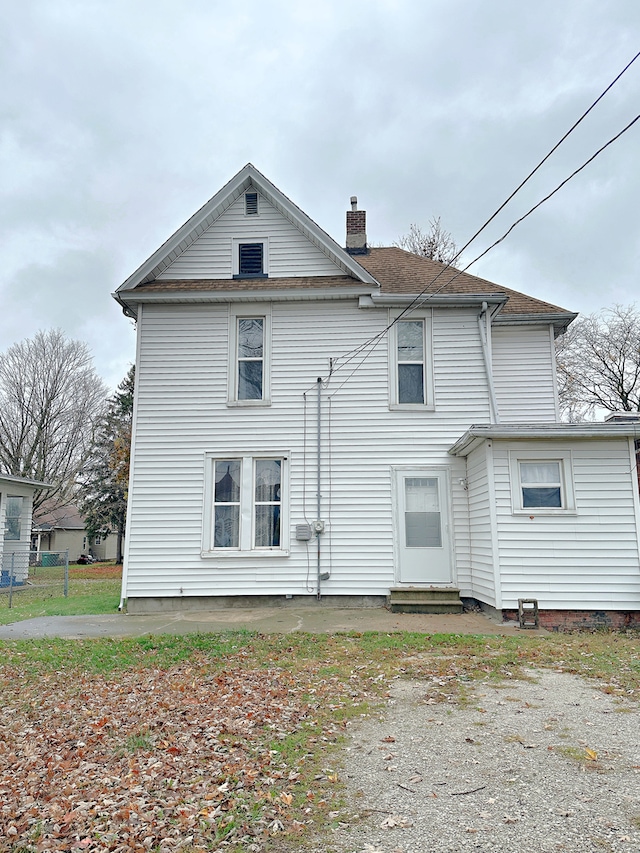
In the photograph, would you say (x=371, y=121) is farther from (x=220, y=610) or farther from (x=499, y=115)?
→ (x=220, y=610)

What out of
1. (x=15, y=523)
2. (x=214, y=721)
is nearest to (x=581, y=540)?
(x=214, y=721)

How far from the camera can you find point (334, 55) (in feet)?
30.7

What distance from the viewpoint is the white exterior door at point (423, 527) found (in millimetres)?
11070

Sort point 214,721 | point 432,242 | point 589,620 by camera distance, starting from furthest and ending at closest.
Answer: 1. point 432,242
2. point 589,620
3. point 214,721

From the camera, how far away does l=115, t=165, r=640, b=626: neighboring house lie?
11156 millimetres

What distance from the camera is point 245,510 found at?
11391mm

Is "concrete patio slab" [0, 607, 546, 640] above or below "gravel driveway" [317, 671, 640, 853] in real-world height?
below

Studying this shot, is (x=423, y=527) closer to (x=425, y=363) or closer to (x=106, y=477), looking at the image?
(x=425, y=363)

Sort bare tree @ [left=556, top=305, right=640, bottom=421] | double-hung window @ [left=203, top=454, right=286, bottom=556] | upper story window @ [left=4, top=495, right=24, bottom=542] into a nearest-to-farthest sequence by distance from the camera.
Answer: double-hung window @ [left=203, top=454, right=286, bottom=556], upper story window @ [left=4, top=495, right=24, bottom=542], bare tree @ [left=556, top=305, right=640, bottom=421]

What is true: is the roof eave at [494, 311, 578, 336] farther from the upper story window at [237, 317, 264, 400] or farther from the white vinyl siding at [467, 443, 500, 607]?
the upper story window at [237, 317, 264, 400]

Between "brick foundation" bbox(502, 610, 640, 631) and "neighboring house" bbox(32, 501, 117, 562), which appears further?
"neighboring house" bbox(32, 501, 117, 562)

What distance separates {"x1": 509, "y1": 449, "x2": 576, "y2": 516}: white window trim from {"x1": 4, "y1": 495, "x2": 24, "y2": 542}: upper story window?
1674 centimetres

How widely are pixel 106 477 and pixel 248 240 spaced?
966 inches

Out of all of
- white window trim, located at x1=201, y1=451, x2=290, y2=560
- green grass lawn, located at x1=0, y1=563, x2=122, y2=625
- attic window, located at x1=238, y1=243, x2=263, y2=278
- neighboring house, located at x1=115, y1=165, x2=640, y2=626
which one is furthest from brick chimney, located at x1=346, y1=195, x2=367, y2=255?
green grass lawn, located at x1=0, y1=563, x2=122, y2=625
